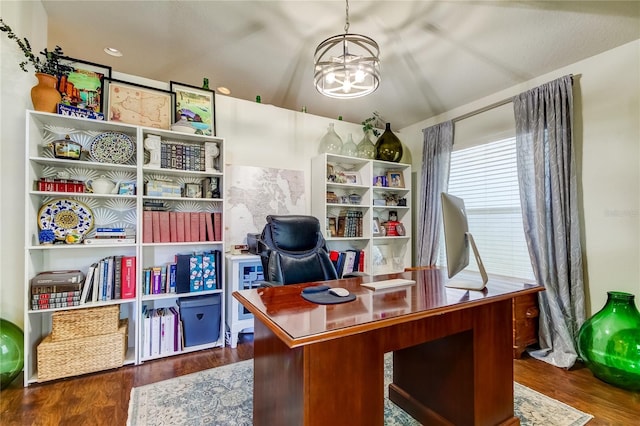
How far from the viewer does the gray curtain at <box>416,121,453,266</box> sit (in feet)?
11.3

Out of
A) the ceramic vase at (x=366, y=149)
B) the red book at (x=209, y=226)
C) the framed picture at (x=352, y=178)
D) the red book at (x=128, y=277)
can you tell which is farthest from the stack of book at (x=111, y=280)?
the ceramic vase at (x=366, y=149)

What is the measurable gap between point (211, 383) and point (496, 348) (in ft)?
5.97

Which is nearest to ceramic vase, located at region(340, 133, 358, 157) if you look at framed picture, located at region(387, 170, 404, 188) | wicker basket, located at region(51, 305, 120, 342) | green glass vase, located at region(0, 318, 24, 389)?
framed picture, located at region(387, 170, 404, 188)

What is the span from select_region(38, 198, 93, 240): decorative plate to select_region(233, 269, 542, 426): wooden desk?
1776mm

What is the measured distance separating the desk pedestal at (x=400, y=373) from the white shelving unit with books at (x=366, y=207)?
175cm

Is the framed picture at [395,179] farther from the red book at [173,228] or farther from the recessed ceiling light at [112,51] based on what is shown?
the recessed ceiling light at [112,51]

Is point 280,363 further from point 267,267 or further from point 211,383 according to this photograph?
point 211,383

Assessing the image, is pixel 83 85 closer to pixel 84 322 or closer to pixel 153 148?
pixel 153 148

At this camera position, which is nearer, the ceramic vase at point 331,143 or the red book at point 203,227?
the red book at point 203,227

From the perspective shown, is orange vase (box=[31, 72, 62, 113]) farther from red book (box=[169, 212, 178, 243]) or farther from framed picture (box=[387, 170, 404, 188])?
framed picture (box=[387, 170, 404, 188])

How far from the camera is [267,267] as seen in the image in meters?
2.07

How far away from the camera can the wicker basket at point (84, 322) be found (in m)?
2.02

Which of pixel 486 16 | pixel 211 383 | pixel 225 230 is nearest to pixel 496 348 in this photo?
pixel 211 383

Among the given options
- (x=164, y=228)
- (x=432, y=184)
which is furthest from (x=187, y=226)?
(x=432, y=184)
